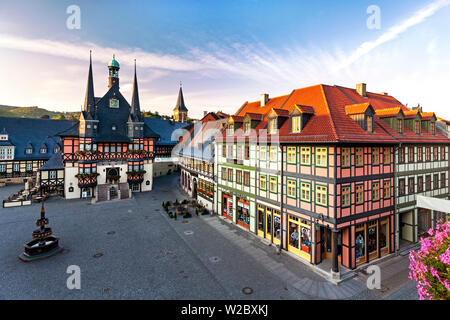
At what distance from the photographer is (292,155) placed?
15.9 meters

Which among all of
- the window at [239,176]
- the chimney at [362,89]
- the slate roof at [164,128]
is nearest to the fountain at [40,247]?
the window at [239,176]

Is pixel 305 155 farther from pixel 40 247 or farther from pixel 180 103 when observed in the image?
pixel 180 103

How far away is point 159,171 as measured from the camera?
54.8 meters

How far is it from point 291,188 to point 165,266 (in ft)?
32.8

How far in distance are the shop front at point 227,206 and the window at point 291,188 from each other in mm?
8110

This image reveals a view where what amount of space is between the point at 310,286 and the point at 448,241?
713 centimetres

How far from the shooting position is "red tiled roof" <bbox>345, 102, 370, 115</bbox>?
14.7m

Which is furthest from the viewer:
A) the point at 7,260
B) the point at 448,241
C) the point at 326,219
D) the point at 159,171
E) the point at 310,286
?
the point at 159,171

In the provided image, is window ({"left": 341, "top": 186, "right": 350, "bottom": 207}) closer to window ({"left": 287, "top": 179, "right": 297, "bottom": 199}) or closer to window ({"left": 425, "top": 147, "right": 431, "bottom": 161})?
window ({"left": 287, "top": 179, "right": 297, "bottom": 199})

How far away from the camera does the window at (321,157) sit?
544 inches

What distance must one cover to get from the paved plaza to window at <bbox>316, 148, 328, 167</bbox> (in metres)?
6.74

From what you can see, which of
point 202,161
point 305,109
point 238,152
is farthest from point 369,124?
point 202,161

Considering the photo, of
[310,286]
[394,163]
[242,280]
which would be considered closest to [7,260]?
[242,280]

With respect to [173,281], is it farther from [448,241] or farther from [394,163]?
[394,163]
